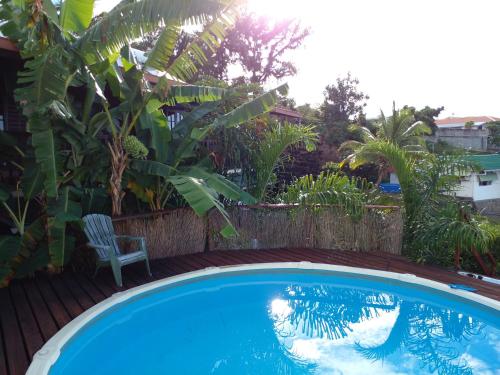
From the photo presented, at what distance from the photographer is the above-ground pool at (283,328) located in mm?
3826

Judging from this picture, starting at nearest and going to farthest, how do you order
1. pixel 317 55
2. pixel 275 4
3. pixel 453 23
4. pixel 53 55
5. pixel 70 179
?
1. pixel 53 55
2. pixel 70 179
3. pixel 453 23
4. pixel 275 4
5. pixel 317 55

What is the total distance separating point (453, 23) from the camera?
799 centimetres

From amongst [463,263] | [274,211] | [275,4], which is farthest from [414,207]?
[275,4]

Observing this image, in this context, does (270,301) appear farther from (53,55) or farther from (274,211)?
(53,55)

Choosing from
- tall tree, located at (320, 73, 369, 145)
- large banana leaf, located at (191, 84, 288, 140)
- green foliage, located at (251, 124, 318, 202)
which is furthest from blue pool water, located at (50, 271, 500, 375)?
tall tree, located at (320, 73, 369, 145)

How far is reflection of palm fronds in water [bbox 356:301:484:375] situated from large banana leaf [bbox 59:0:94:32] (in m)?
4.85

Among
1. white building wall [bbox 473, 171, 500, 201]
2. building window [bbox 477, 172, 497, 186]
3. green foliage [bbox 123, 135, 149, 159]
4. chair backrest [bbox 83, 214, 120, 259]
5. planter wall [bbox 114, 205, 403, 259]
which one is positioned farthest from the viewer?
white building wall [bbox 473, 171, 500, 201]

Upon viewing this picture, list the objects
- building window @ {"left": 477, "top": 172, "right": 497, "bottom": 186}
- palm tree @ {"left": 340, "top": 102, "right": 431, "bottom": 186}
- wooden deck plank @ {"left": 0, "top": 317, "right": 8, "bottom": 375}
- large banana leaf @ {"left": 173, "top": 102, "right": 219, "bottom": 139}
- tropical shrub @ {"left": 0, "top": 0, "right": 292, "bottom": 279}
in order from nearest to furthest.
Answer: wooden deck plank @ {"left": 0, "top": 317, "right": 8, "bottom": 375} → tropical shrub @ {"left": 0, "top": 0, "right": 292, "bottom": 279} → large banana leaf @ {"left": 173, "top": 102, "right": 219, "bottom": 139} → palm tree @ {"left": 340, "top": 102, "right": 431, "bottom": 186} → building window @ {"left": 477, "top": 172, "right": 497, "bottom": 186}

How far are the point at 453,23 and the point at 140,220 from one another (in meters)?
7.74

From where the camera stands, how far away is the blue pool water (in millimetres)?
3844

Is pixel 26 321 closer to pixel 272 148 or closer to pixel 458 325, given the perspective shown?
pixel 272 148

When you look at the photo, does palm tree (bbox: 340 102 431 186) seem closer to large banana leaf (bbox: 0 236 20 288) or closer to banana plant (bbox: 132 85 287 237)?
banana plant (bbox: 132 85 287 237)

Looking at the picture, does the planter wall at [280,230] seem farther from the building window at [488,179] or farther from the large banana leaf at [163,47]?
Answer: the building window at [488,179]

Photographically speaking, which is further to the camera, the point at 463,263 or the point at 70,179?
the point at 463,263
